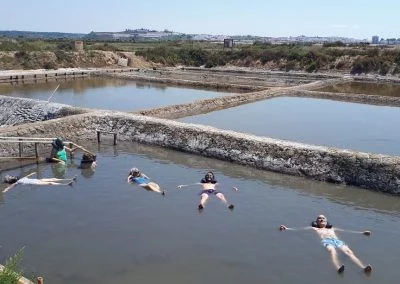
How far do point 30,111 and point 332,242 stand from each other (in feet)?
44.8

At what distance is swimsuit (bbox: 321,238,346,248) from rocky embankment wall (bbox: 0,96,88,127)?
11111 millimetres

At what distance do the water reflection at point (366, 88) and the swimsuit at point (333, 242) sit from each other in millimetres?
20849

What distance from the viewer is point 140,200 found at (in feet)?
31.1

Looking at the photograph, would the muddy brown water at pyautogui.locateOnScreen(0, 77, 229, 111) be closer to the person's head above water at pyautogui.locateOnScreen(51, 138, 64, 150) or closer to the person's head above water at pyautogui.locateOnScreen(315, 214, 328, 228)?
the person's head above water at pyautogui.locateOnScreen(51, 138, 64, 150)

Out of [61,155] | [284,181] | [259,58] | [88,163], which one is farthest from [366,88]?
[61,155]

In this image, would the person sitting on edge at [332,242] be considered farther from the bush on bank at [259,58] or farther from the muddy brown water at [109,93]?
the bush on bank at [259,58]

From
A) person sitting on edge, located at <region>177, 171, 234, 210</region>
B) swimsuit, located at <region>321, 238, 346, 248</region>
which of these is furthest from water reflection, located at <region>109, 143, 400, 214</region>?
swimsuit, located at <region>321, 238, 346, 248</region>

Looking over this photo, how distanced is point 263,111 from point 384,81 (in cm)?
1674

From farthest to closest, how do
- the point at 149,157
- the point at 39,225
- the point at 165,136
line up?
the point at 165,136
the point at 149,157
the point at 39,225

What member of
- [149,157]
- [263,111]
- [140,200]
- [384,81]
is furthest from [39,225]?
[384,81]

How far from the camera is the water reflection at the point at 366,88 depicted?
89.5ft

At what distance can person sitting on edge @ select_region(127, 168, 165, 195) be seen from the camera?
10.0m

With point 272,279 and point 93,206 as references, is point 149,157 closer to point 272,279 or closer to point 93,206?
point 93,206

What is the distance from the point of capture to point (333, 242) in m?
7.45
